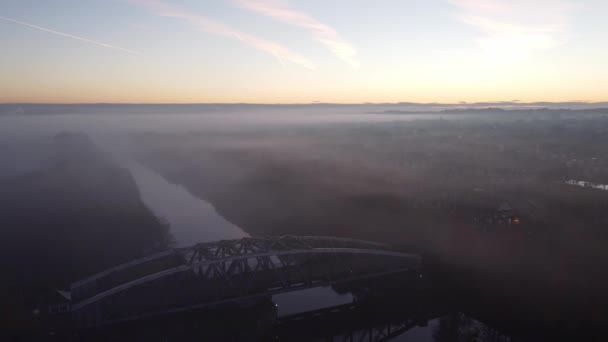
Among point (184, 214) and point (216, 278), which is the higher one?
point (216, 278)

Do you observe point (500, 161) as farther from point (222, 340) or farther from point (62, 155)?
point (62, 155)

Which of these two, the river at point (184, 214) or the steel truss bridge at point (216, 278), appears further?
the river at point (184, 214)

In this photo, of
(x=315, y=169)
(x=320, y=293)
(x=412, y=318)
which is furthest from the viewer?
(x=315, y=169)

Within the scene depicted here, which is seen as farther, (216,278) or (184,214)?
(184,214)

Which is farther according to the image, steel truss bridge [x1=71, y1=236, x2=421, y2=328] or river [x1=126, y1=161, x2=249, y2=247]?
river [x1=126, y1=161, x2=249, y2=247]

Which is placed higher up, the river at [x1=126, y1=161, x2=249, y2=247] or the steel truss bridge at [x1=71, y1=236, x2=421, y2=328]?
the steel truss bridge at [x1=71, y1=236, x2=421, y2=328]

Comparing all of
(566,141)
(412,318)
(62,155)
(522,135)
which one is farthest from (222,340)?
(522,135)

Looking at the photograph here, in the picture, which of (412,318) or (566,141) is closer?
(412,318)

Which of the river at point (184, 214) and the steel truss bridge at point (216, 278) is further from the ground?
the steel truss bridge at point (216, 278)
